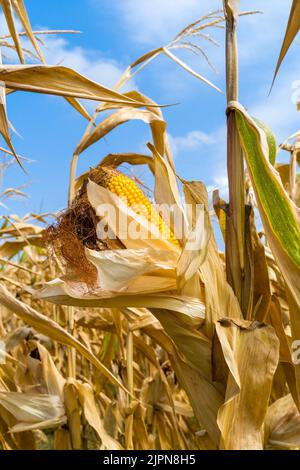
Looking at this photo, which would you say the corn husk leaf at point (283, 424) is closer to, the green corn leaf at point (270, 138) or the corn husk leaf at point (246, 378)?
the corn husk leaf at point (246, 378)

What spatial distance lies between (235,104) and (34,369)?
1147 millimetres

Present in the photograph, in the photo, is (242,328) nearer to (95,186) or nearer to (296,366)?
(296,366)

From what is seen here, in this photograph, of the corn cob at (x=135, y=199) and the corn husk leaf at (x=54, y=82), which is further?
the corn cob at (x=135, y=199)

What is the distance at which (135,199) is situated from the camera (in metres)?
0.96

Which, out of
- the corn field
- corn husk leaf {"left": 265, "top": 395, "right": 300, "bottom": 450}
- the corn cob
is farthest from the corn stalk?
corn husk leaf {"left": 265, "top": 395, "right": 300, "bottom": 450}

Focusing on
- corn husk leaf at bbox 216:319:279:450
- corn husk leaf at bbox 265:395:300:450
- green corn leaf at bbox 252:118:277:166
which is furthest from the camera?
corn husk leaf at bbox 265:395:300:450

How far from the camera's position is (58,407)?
62.7 inches

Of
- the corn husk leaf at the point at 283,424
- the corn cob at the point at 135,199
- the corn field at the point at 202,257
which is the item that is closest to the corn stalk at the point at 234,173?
the corn field at the point at 202,257

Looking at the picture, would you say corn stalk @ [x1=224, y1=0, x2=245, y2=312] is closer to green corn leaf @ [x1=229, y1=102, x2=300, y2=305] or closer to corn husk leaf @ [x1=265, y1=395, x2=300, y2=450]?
green corn leaf @ [x1=229, y1=102, x2=300, y2=305]

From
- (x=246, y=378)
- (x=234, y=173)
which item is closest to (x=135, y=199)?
(x=234, y=173)

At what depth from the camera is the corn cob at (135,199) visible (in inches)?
36.8

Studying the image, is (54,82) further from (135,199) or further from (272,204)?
(272,204)

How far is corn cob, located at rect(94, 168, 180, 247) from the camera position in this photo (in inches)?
36.8

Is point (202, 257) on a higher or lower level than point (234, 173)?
lower
